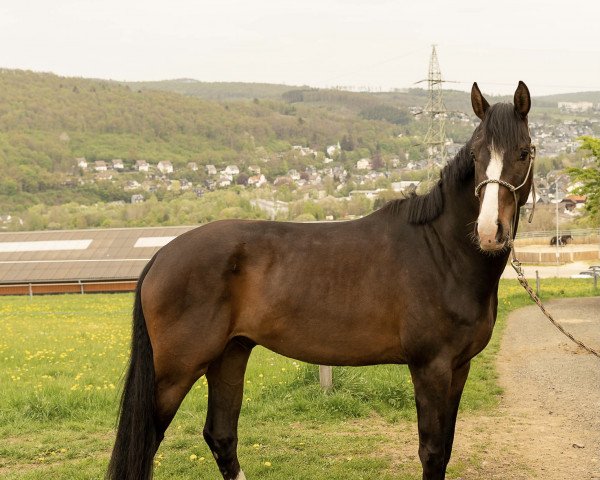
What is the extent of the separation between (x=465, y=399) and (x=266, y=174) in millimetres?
167385

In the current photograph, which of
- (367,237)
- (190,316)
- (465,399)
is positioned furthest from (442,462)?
(465,399)

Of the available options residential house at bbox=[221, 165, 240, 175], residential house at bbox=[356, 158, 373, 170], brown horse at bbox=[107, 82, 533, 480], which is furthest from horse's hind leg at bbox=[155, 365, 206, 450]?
residential house at bbox=[356, 158, 373, 170]

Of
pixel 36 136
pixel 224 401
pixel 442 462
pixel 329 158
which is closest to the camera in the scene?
pixel 442 462

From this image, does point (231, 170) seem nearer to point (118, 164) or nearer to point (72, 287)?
point (118, 164)

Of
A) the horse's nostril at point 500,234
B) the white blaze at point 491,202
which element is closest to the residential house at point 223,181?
the white blaze at point 491,202

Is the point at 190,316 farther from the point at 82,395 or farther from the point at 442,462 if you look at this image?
the point at 82,395

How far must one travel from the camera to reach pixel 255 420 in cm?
744

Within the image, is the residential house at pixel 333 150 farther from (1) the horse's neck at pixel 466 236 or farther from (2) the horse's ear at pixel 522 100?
(2) the horse's ear at pixel 522 100

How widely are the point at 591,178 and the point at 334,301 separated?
1829 cm

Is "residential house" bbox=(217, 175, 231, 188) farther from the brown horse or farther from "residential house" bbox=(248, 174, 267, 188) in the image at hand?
the brown horse

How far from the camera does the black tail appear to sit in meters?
4.79

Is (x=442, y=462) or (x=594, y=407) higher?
(x=442, y=462)

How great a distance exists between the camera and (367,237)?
190 inches

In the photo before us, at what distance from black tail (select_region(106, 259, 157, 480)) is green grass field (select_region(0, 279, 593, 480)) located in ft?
3.55
